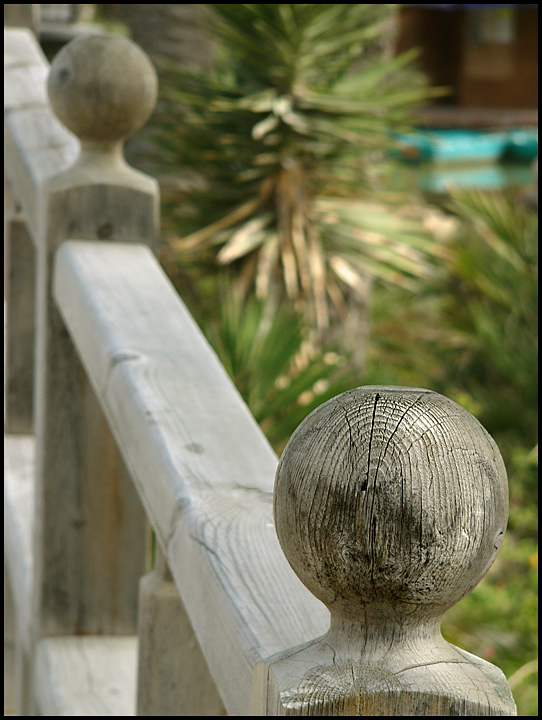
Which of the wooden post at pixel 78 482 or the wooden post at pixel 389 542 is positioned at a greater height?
the wooden post at pixel 389 542

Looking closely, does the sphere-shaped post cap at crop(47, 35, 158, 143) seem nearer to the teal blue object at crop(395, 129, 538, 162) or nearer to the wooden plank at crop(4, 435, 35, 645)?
the wooden plank at crop(4, 435, 35, 645)

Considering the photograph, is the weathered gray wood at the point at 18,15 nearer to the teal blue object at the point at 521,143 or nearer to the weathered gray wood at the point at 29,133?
the weathered gray wood at the point at 29,133

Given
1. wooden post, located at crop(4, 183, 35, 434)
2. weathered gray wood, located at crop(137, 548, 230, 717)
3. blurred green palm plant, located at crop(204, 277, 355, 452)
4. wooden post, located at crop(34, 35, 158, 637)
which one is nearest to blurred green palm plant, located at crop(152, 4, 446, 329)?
blurred green palm plant, located at crop(204, 277, 355, 452)

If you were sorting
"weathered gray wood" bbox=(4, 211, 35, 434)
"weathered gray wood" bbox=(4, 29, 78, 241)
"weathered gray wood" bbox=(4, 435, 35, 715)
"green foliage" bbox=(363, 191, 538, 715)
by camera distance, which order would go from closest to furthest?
"weathered gray wood" bbox=(4, 29, 78, 241)
"weathered gray wood" bbox=(4, 435, 35, 715)
"weathered gray wood" bbox=(4, 211, 35, 434)
"green foliage" bbox=(363, 191, 538, 715)

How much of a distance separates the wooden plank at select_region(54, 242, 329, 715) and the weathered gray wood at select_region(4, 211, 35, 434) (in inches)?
22.7

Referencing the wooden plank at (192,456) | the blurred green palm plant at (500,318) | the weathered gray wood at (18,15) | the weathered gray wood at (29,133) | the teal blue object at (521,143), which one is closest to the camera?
the wooden plank at (192,456)

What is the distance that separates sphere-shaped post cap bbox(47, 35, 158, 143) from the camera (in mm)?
1143

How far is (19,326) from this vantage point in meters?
1.75

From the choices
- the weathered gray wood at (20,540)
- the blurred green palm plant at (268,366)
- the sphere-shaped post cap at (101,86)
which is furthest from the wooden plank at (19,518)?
the blurred green palm plant at (268,366)

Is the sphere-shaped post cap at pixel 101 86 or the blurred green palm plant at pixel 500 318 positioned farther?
the blurred green palm plant at pixel 500 318

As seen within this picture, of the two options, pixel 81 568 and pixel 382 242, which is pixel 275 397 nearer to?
pixel 81 568

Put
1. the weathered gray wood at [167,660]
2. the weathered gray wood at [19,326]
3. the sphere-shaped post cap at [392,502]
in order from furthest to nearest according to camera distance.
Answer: the weathered gray wood at [19,326] < the weathered gray wood at [167,660] < the sphere-shaped post cap at [392,502]

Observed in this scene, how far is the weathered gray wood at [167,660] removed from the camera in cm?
89

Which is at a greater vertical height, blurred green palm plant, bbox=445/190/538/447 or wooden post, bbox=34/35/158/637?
wooden post, bbox=34/35/158/637
